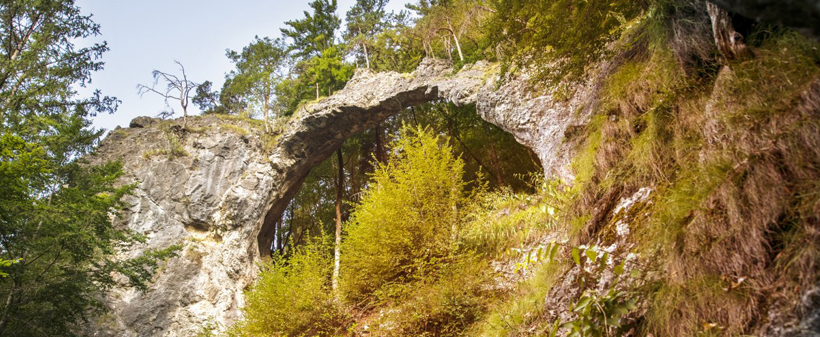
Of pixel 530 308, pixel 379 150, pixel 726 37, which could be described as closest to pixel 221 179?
pixel 379 150

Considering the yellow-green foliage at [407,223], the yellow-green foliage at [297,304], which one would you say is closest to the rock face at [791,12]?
the yellow-green foliage at [407,223]

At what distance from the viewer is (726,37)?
9.78 feet

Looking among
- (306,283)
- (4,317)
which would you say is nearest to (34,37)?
(4,317)

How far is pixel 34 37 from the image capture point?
27.1 ft

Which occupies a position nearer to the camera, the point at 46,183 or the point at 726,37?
the point at 726,37

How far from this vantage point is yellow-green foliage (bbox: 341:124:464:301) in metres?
6.80

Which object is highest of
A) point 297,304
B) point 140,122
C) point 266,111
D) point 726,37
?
point 140,122

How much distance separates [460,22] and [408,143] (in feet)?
26.5

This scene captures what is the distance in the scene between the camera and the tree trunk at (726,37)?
2.91 meters

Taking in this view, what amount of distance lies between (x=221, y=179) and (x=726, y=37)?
44.9 ft

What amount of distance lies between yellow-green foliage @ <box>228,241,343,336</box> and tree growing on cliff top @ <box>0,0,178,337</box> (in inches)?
125

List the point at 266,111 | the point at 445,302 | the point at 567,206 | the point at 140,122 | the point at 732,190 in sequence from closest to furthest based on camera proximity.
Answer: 1. the point at 732,190
2. the point at 567,206
3. the point at 445,302
4. the point at 140,122
5. the point at 266,111

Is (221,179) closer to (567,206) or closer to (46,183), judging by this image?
(46,183)

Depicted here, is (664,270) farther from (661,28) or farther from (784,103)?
(661,28)
